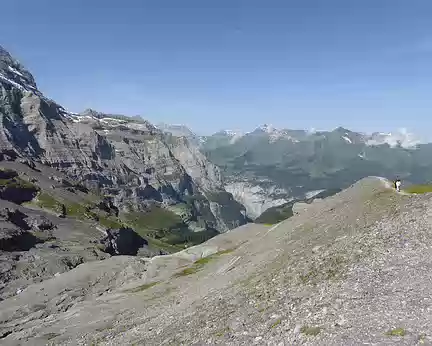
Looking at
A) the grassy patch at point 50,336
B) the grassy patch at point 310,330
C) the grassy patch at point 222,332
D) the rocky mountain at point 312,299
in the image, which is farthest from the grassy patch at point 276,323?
the grassy patch at point 50,336

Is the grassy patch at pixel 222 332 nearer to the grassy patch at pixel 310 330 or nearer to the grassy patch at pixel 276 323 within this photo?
the grassy patch at pixel 276 323

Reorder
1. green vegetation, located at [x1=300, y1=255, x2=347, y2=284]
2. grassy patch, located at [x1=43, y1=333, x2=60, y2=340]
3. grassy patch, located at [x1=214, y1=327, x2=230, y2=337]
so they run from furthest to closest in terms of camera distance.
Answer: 1. grassy patch, located at [x1=43, y1=333, x2=60, y2=340]
2. green vegetation, located at [x1=300, y1=255, x2=347, y2=284]
3. grassy patch, located at [x1=214, y1=327, x2=230, y2=337]

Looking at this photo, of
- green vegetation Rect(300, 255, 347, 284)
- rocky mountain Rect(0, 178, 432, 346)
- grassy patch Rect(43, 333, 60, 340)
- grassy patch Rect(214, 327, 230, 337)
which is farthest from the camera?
grassy patch Rect(43, 333, 60, 340)

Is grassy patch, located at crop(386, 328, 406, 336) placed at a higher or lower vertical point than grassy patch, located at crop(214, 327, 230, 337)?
higher

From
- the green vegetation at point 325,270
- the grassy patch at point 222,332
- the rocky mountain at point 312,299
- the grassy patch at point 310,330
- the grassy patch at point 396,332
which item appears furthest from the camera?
the green vegetation at point 325,270

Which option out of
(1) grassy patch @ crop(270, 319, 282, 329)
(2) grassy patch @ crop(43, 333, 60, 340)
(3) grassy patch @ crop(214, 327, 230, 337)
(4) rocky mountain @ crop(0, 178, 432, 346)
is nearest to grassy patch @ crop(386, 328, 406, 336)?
(4) rocky mountain @ crop(0, 178, 432, 346)

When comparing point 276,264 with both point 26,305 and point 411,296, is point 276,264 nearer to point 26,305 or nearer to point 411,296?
point 411,296

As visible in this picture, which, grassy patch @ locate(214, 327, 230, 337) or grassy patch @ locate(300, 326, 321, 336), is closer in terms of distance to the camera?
grassy patch @ locate(300, 326, 321, 336)

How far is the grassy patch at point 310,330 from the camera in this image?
2308 cm

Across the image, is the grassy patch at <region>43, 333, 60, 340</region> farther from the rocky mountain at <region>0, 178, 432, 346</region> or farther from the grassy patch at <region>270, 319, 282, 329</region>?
the grassy patch at <region>270, 319, 282, 329</region>

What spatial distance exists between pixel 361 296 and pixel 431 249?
26.0ft

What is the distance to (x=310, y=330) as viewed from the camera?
23.5 metres

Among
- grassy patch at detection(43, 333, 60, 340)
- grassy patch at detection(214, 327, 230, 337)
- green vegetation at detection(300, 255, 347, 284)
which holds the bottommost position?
grassy patch at detection(43, 333, 60, 340)

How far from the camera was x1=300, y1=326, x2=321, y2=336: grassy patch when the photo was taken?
75.7ft
